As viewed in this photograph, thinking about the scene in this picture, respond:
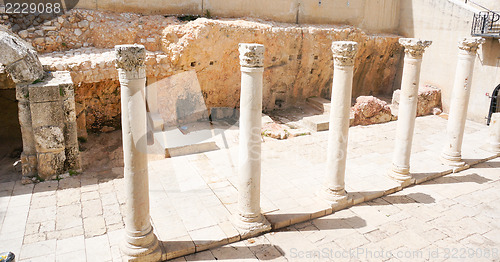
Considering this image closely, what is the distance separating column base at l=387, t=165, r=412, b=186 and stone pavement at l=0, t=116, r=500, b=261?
16 centimetres

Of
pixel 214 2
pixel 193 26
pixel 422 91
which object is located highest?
pixel 214 2

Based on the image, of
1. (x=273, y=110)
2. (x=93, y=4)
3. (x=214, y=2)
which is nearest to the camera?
(x=93, y=4)

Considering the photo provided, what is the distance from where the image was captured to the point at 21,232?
7008mm

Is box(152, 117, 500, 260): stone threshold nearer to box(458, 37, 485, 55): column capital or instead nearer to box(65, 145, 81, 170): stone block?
box(65, 145, 81, 170): stone block

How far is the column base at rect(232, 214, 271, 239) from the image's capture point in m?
7.04

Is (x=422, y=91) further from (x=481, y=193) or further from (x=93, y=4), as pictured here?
(x=93, y=4)

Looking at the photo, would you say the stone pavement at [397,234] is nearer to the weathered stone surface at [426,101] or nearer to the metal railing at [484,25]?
the weathered stone surface at [426,101]

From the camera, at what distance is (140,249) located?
20.2 ft

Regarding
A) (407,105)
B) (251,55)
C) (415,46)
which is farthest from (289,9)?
(251,55)

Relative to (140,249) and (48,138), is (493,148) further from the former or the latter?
(48,138)

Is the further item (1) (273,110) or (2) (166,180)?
(1) (273,110)

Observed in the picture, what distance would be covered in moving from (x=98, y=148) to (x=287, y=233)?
6.38 m

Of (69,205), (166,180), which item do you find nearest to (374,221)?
(166,180)

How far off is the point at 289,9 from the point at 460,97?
779 centimetres
